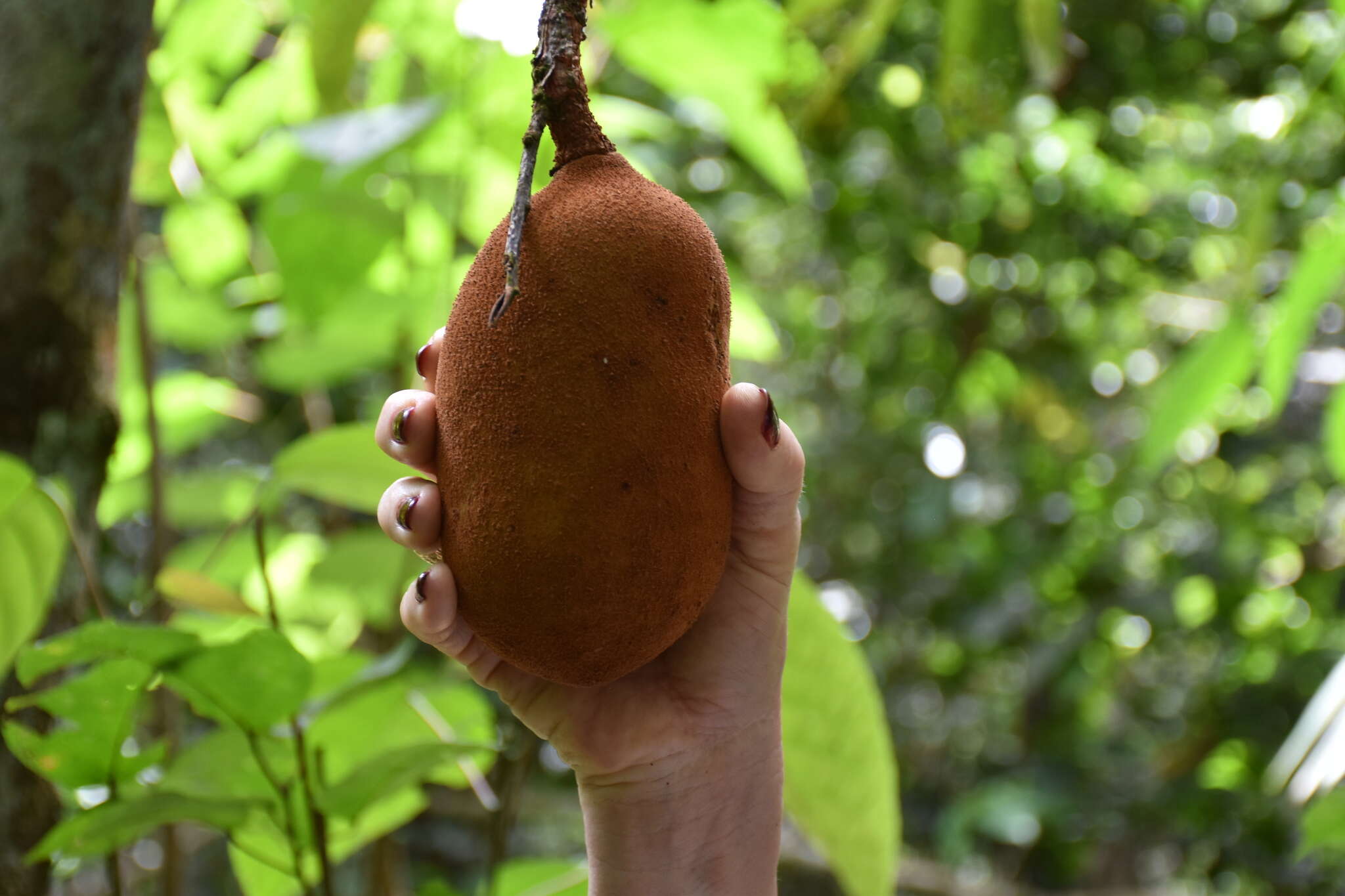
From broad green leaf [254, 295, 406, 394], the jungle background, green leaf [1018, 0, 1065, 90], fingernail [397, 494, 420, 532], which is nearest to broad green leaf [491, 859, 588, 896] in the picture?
the jungle background

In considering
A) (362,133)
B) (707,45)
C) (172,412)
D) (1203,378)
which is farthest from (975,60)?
(172,412)

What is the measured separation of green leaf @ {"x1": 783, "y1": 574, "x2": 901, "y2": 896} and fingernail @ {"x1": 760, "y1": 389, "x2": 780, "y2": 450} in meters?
0.23

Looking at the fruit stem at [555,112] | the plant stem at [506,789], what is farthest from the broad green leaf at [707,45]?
the plant stem at [506,789]

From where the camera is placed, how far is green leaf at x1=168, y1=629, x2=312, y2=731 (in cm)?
54

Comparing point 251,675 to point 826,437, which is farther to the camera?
point 826,437

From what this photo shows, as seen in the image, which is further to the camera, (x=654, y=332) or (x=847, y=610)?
(x=847, y=610)

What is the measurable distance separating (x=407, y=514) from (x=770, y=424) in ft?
0.52

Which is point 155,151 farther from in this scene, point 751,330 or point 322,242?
point 751,330

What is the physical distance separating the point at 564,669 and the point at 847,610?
2.07 meters

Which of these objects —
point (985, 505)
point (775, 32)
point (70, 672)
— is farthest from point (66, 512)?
point (985, 505)

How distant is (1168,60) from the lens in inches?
64.4

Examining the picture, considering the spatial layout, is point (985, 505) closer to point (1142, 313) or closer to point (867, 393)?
point (867, 393)

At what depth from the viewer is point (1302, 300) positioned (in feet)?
2.72

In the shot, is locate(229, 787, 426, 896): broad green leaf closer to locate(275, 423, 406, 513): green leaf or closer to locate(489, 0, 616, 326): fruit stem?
locate(275, 423, 406, 513): green leaf
